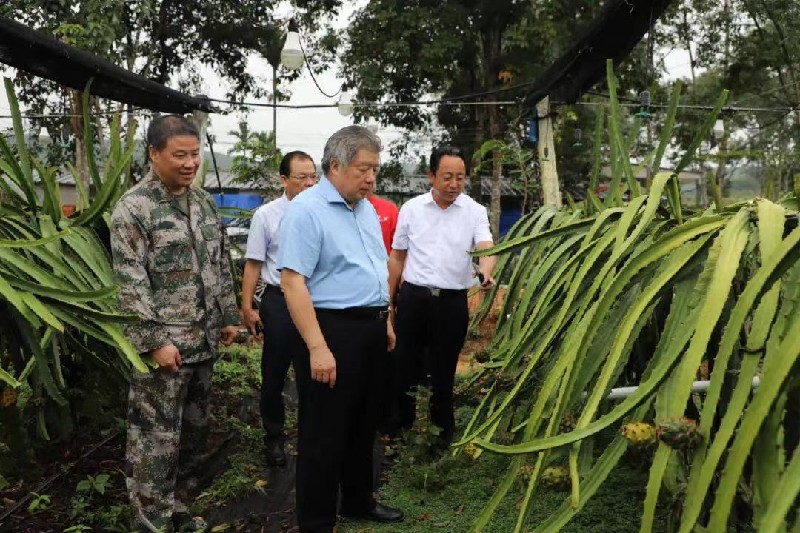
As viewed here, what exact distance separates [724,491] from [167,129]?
7.40 feet

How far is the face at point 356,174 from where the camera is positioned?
2711 millimetres

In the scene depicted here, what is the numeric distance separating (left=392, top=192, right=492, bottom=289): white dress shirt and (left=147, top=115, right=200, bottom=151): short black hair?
58.4 inches

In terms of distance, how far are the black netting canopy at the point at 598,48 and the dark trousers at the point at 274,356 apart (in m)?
3.56

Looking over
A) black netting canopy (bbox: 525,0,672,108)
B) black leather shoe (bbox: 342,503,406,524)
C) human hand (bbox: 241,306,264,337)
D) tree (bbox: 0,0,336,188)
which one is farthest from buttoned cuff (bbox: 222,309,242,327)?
tree (bbox: 0,0,336,188)

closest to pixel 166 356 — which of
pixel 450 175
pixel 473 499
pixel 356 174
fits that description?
pixel 356 174

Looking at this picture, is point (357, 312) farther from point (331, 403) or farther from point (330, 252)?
point (331, 403)

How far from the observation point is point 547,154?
732 centimetres

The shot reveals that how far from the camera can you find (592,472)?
141 cm

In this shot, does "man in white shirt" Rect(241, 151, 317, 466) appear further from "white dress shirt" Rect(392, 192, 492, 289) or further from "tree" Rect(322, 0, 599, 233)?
A: "tree" Rect(322, 0, 599, 233)

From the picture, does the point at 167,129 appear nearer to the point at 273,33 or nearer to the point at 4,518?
the point at 4,518

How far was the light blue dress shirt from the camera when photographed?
2652 millimetres

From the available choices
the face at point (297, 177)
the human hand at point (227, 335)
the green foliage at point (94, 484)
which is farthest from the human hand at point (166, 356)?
the face at point (297, 177)

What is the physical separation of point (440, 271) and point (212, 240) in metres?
1.31

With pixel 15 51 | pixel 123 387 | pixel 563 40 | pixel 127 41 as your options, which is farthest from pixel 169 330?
pixel 563 40
